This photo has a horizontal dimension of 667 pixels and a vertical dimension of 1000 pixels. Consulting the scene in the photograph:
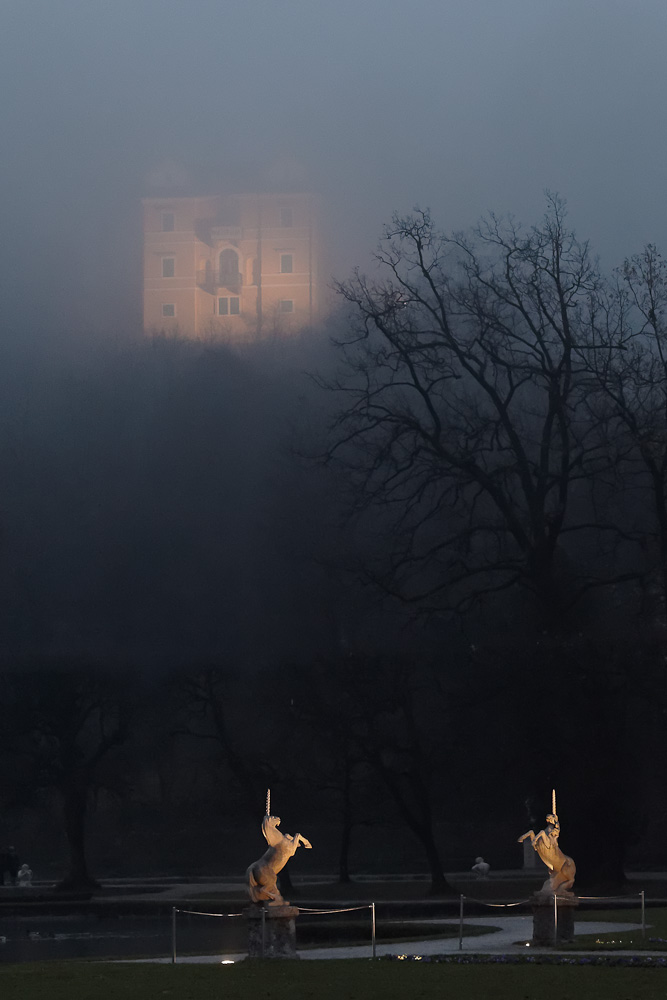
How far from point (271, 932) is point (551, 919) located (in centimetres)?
386

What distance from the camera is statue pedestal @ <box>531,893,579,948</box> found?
18.2 m

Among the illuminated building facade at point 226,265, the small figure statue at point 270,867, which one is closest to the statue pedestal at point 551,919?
the small figure statue at point 270,867

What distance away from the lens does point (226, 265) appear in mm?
78688

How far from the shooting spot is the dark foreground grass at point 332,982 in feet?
41.8

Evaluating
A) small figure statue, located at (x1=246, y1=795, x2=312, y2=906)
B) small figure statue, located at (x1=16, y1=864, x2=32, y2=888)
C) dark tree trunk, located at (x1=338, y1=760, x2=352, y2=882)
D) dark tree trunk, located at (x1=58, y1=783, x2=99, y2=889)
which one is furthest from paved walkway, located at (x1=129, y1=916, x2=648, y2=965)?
small figure statue, located at (x1=16, y1=864, x2=32, y2=888)

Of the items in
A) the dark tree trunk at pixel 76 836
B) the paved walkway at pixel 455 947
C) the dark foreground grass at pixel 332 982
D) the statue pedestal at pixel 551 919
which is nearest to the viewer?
the dark foreground grass at pixel 332 982

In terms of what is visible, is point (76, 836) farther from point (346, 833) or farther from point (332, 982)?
point (332, 982)

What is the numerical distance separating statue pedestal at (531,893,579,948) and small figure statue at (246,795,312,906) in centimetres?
334

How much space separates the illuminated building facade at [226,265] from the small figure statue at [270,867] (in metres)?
57.5

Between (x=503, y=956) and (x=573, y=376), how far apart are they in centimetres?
2304

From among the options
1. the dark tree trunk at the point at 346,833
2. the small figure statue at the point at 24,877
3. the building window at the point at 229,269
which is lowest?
the small figure statue at the point at 24,877

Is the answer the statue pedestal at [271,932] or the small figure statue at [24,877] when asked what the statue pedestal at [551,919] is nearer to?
the statue pedestal at [271,932]

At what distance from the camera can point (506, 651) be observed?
34.4 meters

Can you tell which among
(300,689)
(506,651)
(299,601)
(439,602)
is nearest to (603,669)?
(506,651)
